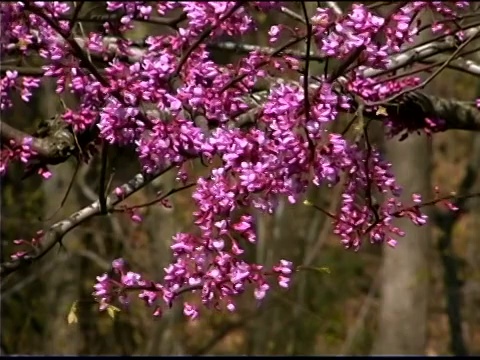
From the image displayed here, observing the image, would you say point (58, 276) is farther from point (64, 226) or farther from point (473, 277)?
point (64, 226)

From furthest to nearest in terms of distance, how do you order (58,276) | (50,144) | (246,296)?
(246,296) → (58,276) → (50,144)

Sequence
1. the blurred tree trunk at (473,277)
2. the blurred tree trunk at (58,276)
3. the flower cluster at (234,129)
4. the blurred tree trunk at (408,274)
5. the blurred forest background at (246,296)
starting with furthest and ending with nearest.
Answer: the blurred tree trunk at (473,277) < the blurred tree trunk at (58,276) < the blurred forest background at (246,296) < the blurred tree trunk at (408,274) < the flower cluster at (234,129)

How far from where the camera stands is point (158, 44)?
3344 millimetres

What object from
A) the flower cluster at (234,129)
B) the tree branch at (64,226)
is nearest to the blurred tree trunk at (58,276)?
the tree branch at (64,226)

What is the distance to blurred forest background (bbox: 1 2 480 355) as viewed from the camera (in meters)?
7.27

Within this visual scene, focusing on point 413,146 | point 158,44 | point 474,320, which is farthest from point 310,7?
point 474,320

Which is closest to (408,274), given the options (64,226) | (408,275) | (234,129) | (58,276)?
(408,275)

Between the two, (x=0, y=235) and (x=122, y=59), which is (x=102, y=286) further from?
(x=0, y=235)

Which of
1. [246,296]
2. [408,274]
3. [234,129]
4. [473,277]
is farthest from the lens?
[473,277]

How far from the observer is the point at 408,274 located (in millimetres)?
7281

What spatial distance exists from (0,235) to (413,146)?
3.34m

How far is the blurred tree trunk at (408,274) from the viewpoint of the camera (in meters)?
7.14

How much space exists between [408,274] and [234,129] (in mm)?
4991

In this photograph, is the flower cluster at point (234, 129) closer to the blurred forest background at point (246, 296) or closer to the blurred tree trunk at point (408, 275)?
the blurred forest background at point (246, 296)
